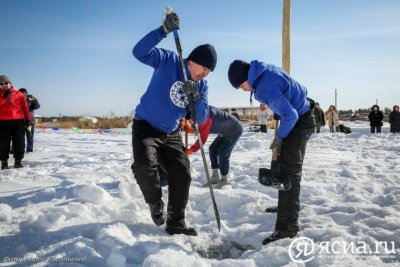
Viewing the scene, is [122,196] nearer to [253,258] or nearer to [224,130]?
[224,130]

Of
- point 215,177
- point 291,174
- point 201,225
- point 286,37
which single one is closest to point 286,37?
point 286,37

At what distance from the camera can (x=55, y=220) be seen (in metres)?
3.09

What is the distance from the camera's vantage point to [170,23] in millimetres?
3172

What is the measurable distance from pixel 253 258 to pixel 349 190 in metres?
2.65

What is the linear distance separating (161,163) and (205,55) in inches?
45.8

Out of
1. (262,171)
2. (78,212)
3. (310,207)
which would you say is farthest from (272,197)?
(78,212)

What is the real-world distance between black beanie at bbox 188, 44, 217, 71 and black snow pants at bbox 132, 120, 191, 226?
776 millimetres

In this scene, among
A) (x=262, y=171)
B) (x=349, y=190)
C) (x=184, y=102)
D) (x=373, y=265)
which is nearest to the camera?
(x=373, y=265)

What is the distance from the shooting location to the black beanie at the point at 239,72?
2986mm

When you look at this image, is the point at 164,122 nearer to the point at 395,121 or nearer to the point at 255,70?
the point at 255,70

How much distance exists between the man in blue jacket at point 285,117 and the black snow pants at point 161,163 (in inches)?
33.1

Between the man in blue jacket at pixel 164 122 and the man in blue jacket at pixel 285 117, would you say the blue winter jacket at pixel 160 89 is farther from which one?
the man in blue jacket at pixel 285 117

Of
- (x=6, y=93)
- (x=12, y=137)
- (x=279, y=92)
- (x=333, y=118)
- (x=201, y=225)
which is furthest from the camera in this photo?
(x=333, y=118)

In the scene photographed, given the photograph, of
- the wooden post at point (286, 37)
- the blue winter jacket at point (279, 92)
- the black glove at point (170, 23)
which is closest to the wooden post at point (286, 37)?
the wooden post at point (286, 37)
